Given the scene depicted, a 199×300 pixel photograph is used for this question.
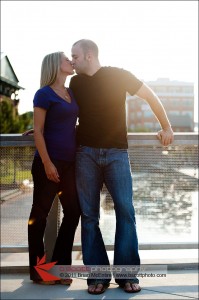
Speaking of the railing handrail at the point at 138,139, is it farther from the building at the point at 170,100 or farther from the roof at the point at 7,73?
the building at the point at 170,100

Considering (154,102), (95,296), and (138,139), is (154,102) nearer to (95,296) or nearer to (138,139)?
(138,139)

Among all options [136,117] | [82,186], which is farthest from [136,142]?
[136,117]

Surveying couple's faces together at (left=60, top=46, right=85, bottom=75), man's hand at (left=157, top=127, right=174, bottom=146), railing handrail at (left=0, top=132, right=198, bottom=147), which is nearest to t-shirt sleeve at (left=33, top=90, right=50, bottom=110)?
couple's faces together at (left=60, top=46, right=85, bottom=75)

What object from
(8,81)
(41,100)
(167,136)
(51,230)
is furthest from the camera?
(8,81)

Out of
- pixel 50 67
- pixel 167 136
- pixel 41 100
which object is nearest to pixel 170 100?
pixel 167 136

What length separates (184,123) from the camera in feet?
352

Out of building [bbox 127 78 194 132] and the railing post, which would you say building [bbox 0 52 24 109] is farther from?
building [bbox 127 78 194 132]

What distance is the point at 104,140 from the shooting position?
295cm

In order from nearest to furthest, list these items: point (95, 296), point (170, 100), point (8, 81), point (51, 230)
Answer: point (95, 296) < point (51, 230) < point (8, 81) < point (170, 100)

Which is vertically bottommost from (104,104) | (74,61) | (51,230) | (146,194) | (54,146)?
(51,230)

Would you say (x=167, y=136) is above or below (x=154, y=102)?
below

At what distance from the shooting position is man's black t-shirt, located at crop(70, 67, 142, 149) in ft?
9.62

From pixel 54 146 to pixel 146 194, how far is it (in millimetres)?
1196

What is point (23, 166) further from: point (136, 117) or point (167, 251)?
point (136, 117)
